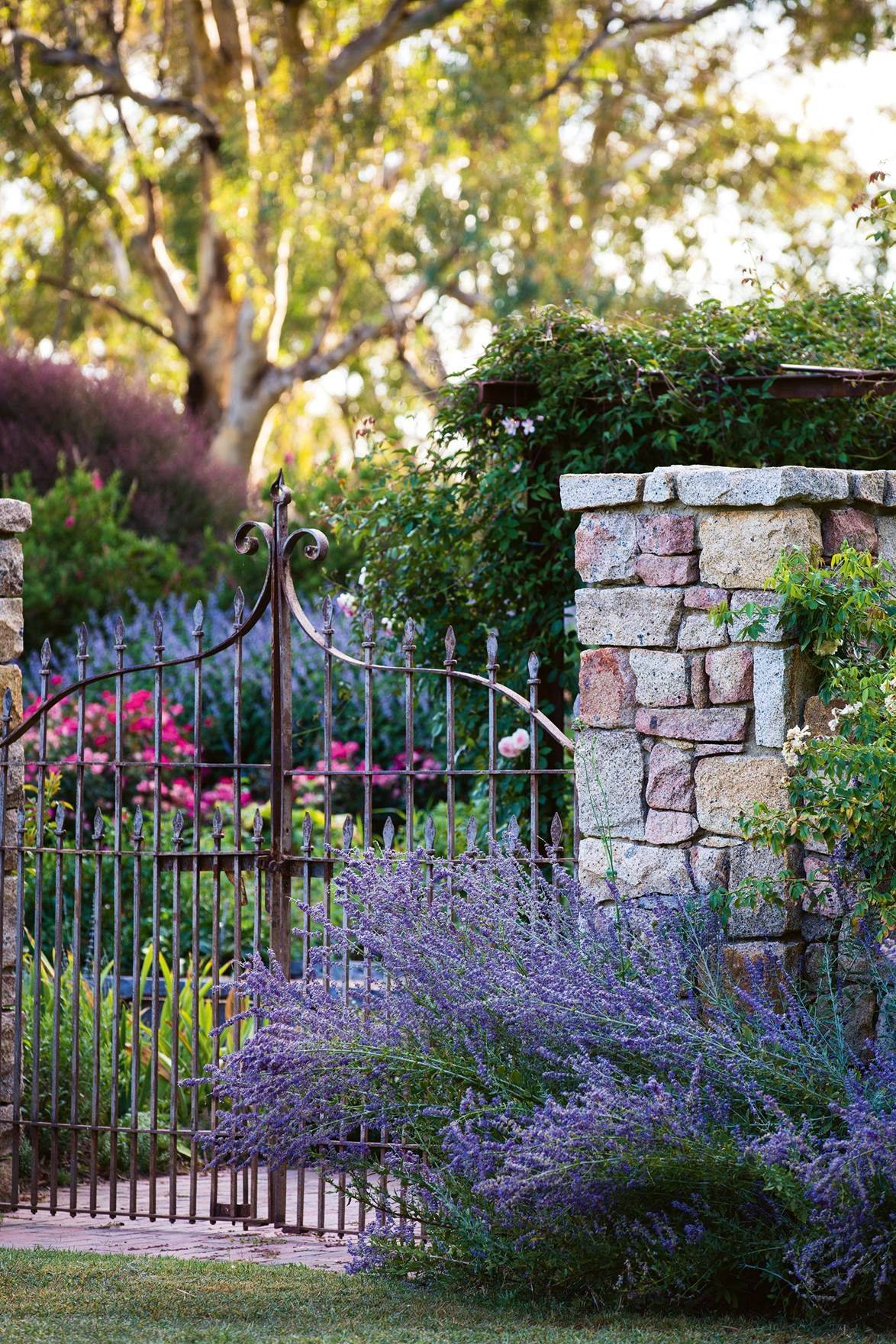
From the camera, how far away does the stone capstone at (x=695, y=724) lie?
422 cm

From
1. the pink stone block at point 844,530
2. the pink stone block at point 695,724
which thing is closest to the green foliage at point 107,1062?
the pink stone block at point 695,724

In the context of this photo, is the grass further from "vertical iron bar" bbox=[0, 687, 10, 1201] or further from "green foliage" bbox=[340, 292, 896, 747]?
"green foliage" bbox=[340, 292, 896, 747]

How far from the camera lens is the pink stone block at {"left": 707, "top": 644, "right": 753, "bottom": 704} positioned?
13.8 feet

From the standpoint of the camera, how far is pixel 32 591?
10484 mm

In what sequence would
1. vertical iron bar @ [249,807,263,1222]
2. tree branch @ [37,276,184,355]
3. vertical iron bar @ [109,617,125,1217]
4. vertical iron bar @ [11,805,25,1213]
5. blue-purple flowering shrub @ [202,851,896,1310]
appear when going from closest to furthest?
blue-purple flowering shrub @ [202,851,896,1310] → vertical iron bar @ [249,807,263,1222] → vertical iron bar @ [109,617,125,1217] → vertical iron bar @ [11,805,25,1213] → tree branch @ [37,276,184,355]

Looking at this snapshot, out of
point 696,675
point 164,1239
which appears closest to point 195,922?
point 164,1239

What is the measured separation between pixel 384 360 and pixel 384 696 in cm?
1275

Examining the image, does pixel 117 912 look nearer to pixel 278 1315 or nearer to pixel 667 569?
pixel 278 1315

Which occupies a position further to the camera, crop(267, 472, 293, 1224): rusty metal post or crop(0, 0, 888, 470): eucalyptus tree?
crop(0, 0, 888, 470): eucalyptus tree

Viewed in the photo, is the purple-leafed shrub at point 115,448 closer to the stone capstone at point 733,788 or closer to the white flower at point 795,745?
the stone capstone at point 733,788

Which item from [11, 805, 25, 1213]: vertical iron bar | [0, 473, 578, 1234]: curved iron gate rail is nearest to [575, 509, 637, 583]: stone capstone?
[0, 473, 578, 1234]: curved iron gate rail

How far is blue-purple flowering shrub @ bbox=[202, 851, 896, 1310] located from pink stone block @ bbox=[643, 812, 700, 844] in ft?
0.79

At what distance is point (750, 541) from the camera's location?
166 inches

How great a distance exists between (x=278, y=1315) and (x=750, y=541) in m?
2.28
